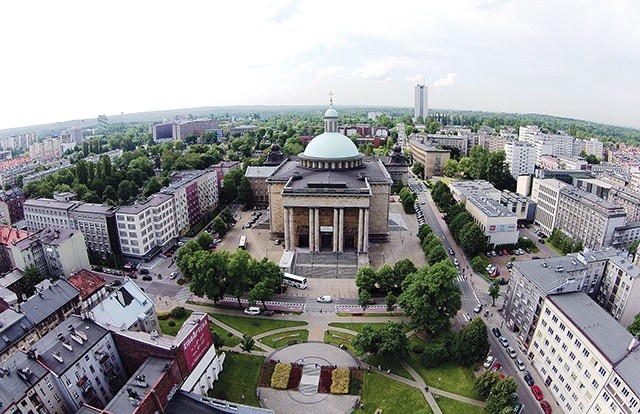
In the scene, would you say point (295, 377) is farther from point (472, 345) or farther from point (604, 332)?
point (604, 332)

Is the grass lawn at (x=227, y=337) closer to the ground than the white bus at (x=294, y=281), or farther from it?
closer to the ground

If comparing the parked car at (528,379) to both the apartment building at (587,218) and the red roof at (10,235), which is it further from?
the red roof at (10,235)

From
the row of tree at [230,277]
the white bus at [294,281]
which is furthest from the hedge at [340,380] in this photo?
the white bus at [294,281]

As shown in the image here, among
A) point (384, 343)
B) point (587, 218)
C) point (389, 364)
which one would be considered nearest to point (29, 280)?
point (384, 343)

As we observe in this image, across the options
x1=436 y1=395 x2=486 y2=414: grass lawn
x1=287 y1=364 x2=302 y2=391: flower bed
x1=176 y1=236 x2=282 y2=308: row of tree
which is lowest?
x1=436 y1=395 x2=486 y2=414: grass lawn

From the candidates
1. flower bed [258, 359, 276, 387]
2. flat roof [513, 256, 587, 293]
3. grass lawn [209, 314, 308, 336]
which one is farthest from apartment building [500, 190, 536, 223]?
flower bed [258, 359, 276, 387]

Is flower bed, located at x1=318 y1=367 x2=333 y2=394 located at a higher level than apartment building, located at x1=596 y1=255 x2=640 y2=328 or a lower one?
lower

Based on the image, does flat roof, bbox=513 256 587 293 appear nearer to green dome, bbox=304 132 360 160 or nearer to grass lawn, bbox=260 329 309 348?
grass lawn, bbox=260 329 309 348
